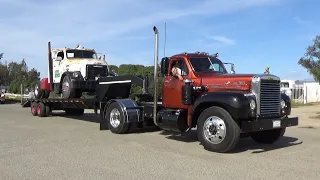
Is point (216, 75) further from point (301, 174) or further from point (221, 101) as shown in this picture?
point (301, 174)

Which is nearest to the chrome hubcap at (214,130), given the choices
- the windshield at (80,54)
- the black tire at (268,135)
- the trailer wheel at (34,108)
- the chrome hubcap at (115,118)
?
the black tire at (268,135)

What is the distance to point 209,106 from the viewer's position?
881 centimetres

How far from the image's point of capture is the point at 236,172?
6.68 m

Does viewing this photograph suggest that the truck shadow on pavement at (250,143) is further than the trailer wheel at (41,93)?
No

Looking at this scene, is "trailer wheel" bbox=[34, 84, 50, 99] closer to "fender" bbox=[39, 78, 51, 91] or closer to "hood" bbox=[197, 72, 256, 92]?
"fender" bbox=[39, 78, 51, 91]

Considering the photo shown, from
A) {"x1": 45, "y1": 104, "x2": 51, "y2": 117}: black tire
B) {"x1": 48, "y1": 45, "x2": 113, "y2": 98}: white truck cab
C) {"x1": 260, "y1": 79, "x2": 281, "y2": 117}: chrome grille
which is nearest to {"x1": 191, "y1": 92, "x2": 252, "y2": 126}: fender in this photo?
{"x1": 260, "y1": 79, "x2": 281, "y2": 117}: chrome grille

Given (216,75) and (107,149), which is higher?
(216,75)

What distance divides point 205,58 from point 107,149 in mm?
3619

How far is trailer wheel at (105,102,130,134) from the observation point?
37.9ft

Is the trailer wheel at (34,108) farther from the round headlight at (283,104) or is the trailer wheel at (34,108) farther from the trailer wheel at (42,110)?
the round headlight at (283,104)

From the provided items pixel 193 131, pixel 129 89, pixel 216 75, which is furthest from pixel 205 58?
pixel 129 89

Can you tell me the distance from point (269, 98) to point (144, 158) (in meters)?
3.22

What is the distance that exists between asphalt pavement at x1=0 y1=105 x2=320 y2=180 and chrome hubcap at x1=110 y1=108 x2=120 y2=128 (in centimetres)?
67

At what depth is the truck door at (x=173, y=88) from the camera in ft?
32.7
